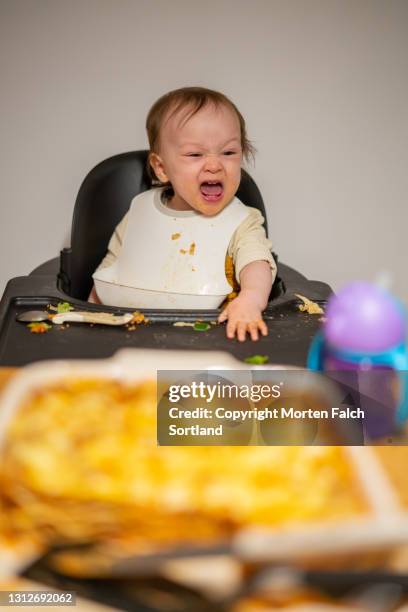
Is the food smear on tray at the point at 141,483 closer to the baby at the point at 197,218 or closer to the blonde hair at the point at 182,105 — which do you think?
the baby at the point at 197,218

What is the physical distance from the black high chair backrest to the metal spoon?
0.33 meters

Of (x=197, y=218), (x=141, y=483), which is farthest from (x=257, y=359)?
(x=197, y=218)

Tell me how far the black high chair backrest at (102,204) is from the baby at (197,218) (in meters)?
0.06

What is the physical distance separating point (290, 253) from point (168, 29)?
651mm

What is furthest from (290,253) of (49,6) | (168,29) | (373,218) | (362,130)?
(49,6)

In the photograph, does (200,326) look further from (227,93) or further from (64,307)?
(227,93)

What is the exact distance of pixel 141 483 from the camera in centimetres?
56

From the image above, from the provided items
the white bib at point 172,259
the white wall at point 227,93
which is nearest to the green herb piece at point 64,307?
the white bib at point 172,259

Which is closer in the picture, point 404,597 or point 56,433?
point 404,597

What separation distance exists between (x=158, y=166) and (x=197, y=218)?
0.54 feet

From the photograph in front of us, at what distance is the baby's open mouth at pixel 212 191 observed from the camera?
1.34 metres

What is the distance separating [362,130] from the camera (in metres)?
1.88

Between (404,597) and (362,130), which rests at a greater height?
(362,130)

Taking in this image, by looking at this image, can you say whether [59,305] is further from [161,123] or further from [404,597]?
[404,597]
